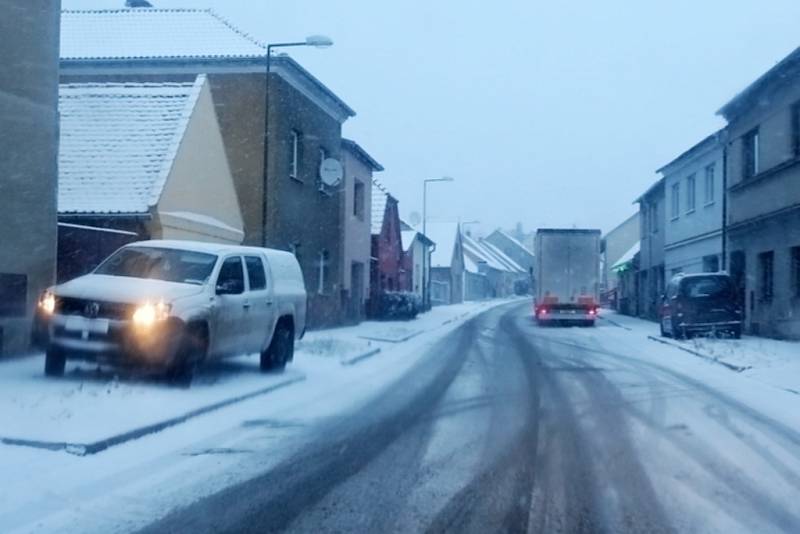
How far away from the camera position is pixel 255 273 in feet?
47.8

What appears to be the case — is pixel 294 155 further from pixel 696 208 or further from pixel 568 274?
pixel 696 208

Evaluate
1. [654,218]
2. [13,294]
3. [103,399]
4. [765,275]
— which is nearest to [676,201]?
[654,218]

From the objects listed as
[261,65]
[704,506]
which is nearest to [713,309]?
[261,65]

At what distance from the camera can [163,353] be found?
1171 cm

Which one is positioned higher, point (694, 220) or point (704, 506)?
point (694, 220)

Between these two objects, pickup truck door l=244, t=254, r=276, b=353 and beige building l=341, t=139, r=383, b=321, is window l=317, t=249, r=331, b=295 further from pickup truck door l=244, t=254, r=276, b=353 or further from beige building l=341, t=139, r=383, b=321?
pickup truck door l=244, t=254, r=276, b=353

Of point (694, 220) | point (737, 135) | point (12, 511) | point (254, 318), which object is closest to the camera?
point (12, 511)

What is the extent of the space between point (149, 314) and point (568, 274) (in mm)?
26910

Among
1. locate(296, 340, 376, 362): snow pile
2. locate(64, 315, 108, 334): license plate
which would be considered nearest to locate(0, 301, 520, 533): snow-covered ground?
locate(64, 315, 108, 334): license plate

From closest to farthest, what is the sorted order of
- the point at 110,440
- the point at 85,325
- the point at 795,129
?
→ the point at 110,440
the point at 85,325
the point at 795,129

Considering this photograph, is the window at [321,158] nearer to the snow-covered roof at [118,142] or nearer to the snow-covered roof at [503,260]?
the snow-covered roof at [118,142]

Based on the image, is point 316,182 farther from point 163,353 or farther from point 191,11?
point 163,353

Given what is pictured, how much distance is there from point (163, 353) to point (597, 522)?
21.7 ft

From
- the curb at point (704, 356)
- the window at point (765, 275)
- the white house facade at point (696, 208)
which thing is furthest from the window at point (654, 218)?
the window at point (765, 275)
